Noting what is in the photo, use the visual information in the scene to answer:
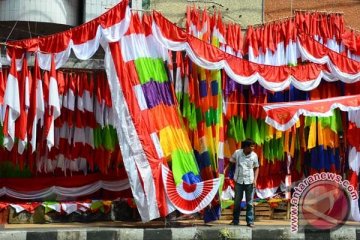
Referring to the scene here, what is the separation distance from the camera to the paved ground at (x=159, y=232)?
9.12m

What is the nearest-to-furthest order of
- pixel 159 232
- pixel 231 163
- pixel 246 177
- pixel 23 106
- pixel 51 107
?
pixel 159 232
pixel 23 106
pixel 51 107
pixel 246 177
pixel 231 163

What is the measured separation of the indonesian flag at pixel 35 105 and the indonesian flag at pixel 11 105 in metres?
0.27

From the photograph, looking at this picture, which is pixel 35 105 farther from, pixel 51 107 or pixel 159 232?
pixel 159 232

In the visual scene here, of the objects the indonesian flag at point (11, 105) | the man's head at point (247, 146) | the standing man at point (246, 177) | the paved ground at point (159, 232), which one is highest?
the indonesian flag at point (11, 105)

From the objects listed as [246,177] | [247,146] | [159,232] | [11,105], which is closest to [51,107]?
[11,105]

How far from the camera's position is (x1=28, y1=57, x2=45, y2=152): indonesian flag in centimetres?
966

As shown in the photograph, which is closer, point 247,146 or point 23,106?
point 23,106

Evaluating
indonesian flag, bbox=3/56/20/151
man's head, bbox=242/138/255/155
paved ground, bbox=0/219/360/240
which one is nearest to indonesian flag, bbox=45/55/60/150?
indonesian flag, bbox=3/56/20/151

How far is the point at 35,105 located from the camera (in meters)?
9.68

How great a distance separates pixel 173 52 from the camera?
10375 millimetres

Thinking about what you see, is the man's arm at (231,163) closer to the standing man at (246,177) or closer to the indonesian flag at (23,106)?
the standing man at (246,177)

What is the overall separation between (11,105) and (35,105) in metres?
0.40

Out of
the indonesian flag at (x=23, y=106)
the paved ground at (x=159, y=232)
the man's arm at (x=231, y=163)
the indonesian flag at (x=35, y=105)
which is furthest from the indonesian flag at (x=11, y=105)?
the man's arm at (x=231, y=163)

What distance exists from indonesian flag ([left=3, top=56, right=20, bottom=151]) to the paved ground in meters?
1.44
